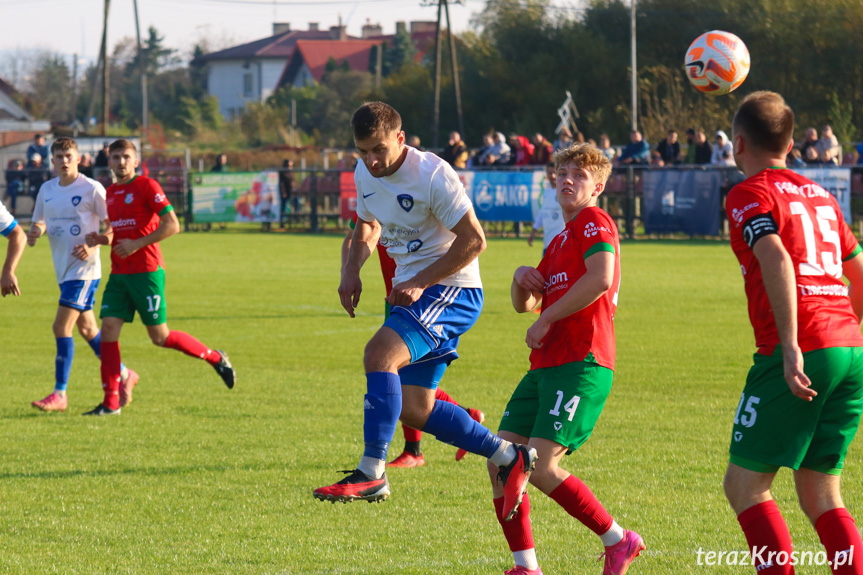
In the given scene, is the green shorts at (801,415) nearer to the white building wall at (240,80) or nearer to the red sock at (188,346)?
the red sock at (188,346)

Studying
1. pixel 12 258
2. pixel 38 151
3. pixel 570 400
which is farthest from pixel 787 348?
pixel 38 151


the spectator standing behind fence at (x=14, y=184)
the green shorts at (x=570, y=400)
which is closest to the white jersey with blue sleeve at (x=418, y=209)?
the green shorts at (x=570, y=400)

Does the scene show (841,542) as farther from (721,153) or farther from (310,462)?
(721,153)

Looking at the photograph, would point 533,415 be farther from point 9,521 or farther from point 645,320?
point 645,320

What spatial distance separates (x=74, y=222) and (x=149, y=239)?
3.10 ft

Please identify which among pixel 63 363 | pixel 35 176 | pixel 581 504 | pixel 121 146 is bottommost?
pixel 63 363

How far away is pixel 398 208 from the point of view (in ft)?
16.6

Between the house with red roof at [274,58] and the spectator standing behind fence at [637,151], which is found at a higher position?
the house with red roof at [274,58]

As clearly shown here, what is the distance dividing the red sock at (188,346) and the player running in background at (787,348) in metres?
5.92

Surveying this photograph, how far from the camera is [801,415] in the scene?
11.8ft

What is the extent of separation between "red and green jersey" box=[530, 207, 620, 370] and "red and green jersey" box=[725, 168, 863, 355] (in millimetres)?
762

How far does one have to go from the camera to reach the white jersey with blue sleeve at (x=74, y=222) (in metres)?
8.91

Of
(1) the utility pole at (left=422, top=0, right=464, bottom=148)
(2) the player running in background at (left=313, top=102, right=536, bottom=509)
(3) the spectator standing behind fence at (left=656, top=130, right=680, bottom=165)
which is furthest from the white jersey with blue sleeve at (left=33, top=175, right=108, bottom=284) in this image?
(1) the utility pole at (left=422, top=0, right=464, bottom=148)

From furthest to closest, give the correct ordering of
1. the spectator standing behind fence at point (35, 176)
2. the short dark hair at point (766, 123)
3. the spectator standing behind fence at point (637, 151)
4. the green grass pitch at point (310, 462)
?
the spectator standing behind fence at point (35, 176) → the spectator standing behind fence at point (637, 151) → the green grass pitch at point (310, 462) → the short dark hair at point (766, 123)
